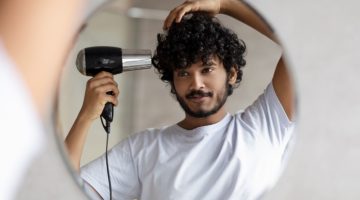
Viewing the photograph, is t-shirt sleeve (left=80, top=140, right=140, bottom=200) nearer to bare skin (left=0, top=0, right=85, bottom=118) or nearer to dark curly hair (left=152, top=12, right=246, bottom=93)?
dark curly hair (left=152, top=12, right=246, bottom=93)

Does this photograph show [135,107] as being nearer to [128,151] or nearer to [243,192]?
[128,151]

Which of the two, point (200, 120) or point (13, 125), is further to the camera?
point (200, 120)

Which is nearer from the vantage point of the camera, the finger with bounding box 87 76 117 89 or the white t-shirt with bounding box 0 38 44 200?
the white t-shirt with bounding box 0 38 44 200

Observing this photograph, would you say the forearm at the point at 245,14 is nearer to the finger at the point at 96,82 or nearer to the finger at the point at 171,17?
the finger at the point at 171,17

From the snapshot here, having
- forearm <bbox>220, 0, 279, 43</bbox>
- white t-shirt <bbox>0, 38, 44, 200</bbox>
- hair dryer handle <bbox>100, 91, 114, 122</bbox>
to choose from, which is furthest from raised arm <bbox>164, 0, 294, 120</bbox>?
white t-shirt <bbox>0, 38, 44, 200</bbox>

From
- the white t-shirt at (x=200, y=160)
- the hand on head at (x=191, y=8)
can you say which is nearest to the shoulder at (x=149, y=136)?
the white t-shirt at (x=200, y=160)

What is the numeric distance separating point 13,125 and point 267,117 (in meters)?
0.34

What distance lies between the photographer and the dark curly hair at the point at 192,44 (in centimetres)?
58

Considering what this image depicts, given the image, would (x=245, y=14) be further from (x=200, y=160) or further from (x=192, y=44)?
(x=200, y=160)

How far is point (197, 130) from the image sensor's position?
0.59m

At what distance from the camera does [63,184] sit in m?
0.59

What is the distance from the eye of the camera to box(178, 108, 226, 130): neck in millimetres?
585

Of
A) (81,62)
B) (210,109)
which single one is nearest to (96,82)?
(81,62)

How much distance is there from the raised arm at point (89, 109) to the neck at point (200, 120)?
0.27 ft
